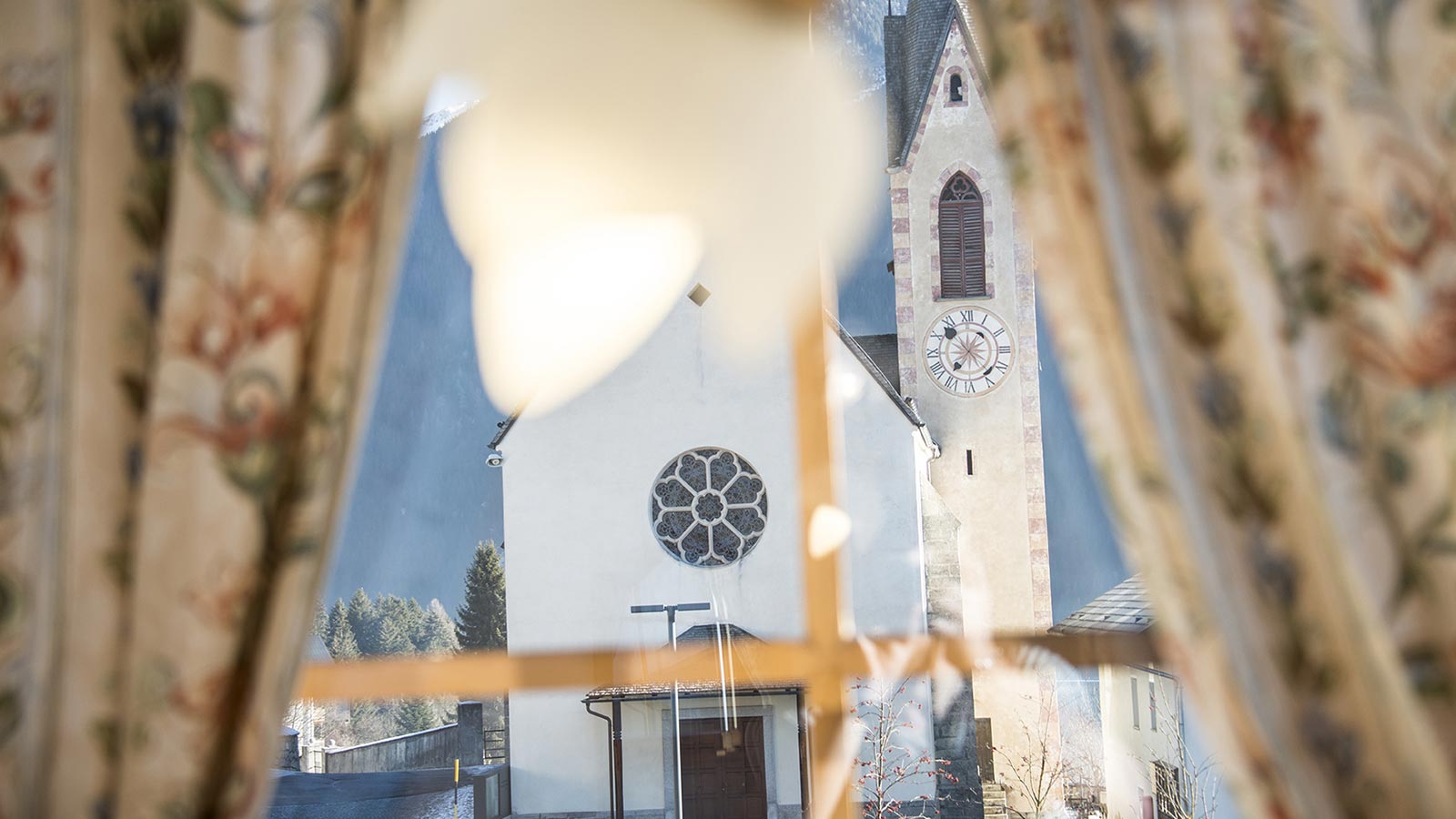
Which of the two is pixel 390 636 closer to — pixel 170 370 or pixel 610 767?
pixel 610 767

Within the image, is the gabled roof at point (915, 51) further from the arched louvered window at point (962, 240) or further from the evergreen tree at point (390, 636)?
the evergreen tree at point (390, 636)

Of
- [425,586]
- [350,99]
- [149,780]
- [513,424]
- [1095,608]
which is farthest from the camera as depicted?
[513,424]

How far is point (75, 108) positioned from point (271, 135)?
0.20m

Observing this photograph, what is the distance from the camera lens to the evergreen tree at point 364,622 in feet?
6.24

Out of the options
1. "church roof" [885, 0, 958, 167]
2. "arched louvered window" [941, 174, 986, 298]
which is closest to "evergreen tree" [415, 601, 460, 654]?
"arched louvered window" [941, 174, 986, 298]

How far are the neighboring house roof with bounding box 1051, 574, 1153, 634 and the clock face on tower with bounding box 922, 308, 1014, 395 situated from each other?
1.35 feet

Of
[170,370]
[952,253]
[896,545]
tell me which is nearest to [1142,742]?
[896,545]

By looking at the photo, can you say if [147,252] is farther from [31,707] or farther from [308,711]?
[308,711]

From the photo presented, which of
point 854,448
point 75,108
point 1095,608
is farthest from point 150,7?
point 1095,608

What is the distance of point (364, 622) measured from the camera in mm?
1912

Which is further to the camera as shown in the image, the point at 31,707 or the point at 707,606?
the point at 707,606

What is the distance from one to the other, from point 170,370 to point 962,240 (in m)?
1.46

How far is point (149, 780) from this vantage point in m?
0.93

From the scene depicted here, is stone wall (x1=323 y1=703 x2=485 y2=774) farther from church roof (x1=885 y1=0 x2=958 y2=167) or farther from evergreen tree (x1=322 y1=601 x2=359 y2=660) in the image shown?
church roof (x1=885 y1=0 x2=958 y2=167)
